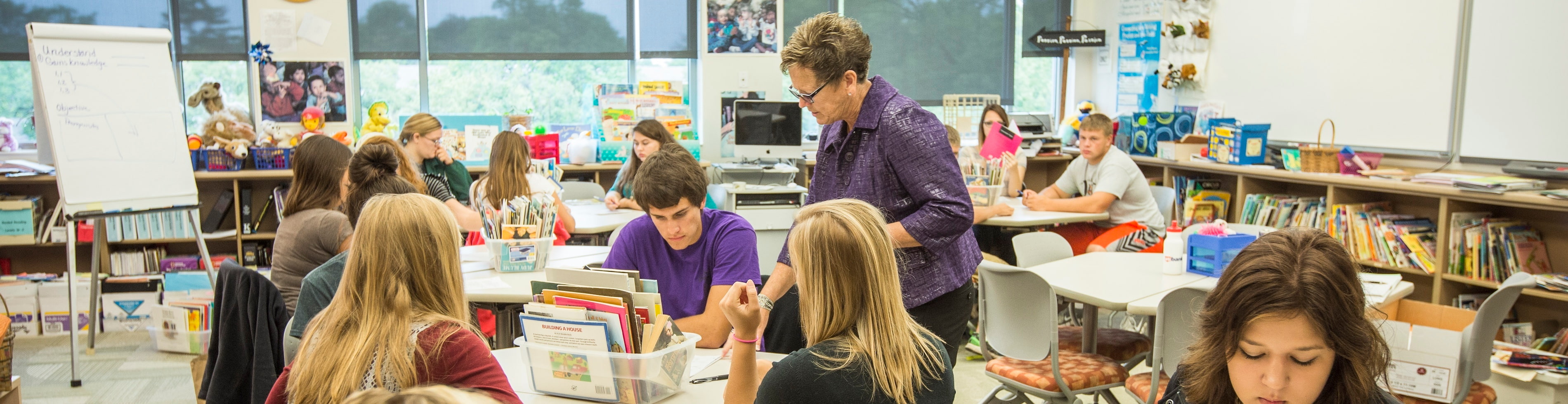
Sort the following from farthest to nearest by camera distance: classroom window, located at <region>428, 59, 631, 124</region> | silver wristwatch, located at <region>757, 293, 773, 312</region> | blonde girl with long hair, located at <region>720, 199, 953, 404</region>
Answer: classroom window, located at <region>428, 59, 631, 124</region> < silver wristwatch, located at <region>757, 293, 773, 312</region> < blonde girl with long hair, located at <region>720, 199, 953, 404</region>

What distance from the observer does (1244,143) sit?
516 cm

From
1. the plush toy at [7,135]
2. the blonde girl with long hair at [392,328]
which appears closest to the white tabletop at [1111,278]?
the blonde girl with long hair at [392,328]

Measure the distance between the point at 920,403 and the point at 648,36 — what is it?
5498 mm

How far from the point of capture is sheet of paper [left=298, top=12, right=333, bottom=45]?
19.5 feet

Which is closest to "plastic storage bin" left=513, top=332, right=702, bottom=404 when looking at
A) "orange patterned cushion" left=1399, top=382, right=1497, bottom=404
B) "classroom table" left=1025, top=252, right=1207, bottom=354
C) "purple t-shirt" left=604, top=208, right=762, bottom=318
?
"purple t-shirt" left=604, top=208, right=762, bottom=318

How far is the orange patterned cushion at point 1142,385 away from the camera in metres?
2.73

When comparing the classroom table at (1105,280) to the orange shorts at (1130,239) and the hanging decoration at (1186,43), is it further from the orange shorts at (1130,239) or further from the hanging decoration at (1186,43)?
the hanging decoration at (1186,43)

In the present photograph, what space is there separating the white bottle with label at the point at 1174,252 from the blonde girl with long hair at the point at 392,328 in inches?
91.9

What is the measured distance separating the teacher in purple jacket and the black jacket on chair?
143 cm

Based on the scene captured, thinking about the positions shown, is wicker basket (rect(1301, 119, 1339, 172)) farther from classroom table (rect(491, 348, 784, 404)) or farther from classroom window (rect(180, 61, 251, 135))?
classroom window (rect(180, 61, 251, 135))

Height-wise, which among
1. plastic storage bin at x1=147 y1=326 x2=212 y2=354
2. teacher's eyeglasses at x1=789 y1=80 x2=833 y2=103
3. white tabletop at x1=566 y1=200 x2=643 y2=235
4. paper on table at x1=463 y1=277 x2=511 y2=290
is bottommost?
plastic storage bin at x1=147 y1=326 x2=212 y2=354

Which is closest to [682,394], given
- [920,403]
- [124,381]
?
[920,403]

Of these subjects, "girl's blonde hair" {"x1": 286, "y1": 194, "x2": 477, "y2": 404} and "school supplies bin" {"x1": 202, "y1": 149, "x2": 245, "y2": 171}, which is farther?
"school supplies bin" {"x1": 202, "y1": 149, "x2": 245, "y2": 171}

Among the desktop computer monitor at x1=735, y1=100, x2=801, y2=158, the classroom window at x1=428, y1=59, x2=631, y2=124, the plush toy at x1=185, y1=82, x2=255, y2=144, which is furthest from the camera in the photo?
the classroom window at x1=428, y1=59, x2=631, y2=124
